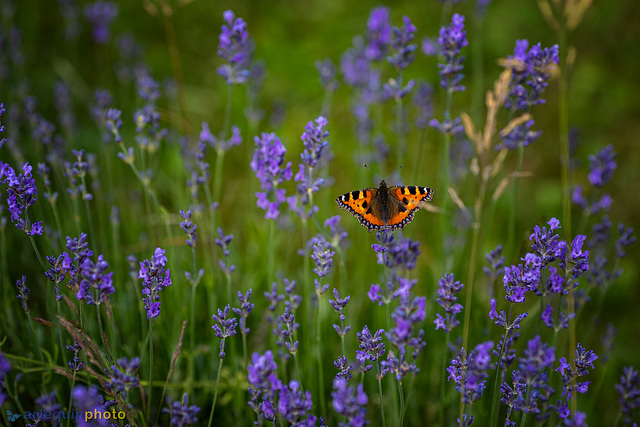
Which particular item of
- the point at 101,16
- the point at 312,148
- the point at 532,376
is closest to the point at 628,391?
the point at 532,376

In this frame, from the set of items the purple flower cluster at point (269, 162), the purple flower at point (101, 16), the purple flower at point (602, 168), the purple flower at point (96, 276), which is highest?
the purple flower at point (101, 16)

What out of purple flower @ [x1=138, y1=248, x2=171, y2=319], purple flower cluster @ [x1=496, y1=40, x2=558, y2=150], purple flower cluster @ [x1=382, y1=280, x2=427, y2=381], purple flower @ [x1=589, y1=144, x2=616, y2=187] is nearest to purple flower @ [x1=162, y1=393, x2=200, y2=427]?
purple flower @ [x1=138, y1=248, x2=171, y2=319]

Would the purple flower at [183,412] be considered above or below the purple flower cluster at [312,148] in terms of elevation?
below

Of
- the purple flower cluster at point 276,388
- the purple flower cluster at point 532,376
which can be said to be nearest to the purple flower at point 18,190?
the purple flower cluster at point 276,388

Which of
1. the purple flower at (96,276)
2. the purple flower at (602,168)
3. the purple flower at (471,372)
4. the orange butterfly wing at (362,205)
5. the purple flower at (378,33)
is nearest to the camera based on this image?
the purple flower at (471,372)

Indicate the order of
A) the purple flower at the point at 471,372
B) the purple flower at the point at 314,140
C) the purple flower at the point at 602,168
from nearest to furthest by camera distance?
the purple flower at the point at 471,372, the purple flower at the point at 314,140, the purple flower at the point at 602,168

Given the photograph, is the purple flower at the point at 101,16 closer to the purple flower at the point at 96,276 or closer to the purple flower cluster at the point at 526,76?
the purple flower at the point at 96,276

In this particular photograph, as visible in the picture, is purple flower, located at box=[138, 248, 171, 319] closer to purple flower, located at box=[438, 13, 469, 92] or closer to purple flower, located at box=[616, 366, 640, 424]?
purple flower, located at box=[438, 13, 469, 92]

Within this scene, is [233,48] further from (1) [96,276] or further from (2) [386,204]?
(1) [96,276]
